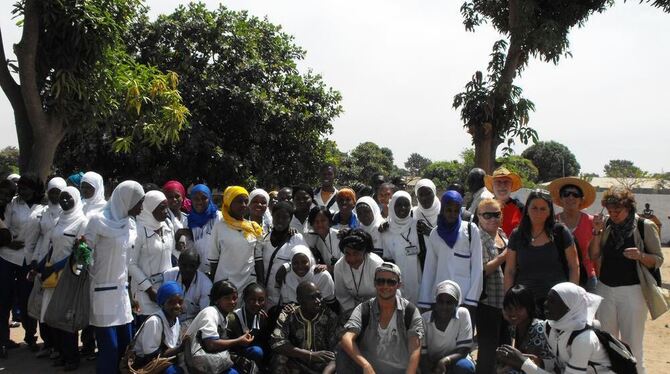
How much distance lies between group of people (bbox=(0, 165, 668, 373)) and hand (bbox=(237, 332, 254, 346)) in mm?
Answer: 24

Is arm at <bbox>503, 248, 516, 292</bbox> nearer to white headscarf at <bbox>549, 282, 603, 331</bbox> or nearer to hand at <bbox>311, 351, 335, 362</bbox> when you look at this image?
white headscarf at <bbox>549, 282, 603, 331</bbox>

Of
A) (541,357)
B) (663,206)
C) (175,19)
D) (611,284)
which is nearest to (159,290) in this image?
(541,357)

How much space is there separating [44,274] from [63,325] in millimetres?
681

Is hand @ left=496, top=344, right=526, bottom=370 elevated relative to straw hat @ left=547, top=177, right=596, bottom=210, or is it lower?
lower

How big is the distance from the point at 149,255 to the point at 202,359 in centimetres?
115

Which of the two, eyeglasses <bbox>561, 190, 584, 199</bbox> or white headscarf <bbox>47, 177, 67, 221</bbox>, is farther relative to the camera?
white headscarf <bbox>47, 177, 67, 221</bbox>

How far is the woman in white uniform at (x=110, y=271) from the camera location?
4629 mm

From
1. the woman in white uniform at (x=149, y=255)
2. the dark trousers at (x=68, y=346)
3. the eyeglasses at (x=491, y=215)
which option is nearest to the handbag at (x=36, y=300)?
the dark trousers at (x=68, y=346)

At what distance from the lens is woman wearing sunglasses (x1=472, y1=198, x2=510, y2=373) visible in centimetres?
487

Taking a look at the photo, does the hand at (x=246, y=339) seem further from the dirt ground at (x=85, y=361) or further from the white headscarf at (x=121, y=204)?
the dirt ground at (x=85, y=361)

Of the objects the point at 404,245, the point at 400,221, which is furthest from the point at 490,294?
the point at 400,221

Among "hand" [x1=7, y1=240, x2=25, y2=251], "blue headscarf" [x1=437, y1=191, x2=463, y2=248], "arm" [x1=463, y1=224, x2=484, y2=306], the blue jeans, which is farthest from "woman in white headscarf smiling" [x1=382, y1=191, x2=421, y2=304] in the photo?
"hand" [x1=7, y1=240, x2=25, y2=251]

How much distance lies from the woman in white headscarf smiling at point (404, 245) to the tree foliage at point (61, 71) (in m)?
4.46

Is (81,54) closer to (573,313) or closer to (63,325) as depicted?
(63,325)
